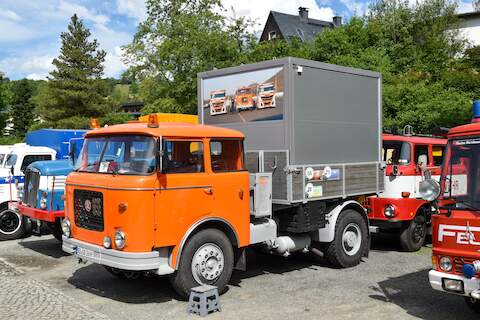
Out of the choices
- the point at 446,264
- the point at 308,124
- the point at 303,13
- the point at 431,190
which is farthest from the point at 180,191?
the point at 303,13

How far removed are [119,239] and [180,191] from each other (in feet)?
3.23

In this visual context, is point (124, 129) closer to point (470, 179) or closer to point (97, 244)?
point (97, 244)

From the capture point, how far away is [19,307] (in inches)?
267

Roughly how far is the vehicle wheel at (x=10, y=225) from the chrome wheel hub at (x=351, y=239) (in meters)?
7.87

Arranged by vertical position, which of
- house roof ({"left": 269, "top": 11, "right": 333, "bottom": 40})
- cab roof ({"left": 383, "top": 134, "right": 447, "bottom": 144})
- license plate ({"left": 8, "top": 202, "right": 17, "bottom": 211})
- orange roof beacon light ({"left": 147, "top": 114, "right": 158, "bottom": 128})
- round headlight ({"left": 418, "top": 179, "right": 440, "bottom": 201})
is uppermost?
A: house roof ({"left": 269, "top": 11, "right": 333, "bottom": 40})

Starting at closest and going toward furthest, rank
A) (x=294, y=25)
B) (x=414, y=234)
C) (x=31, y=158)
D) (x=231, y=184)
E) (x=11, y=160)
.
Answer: (x=231, y=184)
(x=414, y=234)
(x=31, y=158)
(x=11, y=160)
(x=294, y=25)

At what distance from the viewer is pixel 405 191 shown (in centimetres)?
996

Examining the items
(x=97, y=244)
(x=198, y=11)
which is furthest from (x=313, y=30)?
(x=97, y=244)

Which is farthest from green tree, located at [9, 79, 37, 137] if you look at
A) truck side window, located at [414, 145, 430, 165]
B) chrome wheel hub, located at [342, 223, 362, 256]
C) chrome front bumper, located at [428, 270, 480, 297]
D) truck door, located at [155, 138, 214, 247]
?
chrome front bumper, located at [428, 270, 480, 297]

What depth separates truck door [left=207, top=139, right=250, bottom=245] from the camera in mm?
7180

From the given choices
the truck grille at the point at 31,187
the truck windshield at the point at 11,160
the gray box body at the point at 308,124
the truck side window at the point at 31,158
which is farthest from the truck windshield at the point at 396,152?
the truck windshield at the point at 11,160

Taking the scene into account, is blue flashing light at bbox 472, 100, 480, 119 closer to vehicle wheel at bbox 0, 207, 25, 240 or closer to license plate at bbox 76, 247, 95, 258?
license plate at bbox 76, 247, 95, 258

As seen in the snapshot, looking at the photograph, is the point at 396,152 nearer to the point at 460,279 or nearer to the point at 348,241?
the point at 348,241

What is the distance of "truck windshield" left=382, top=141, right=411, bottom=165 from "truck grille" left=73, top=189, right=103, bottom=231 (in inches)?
240
